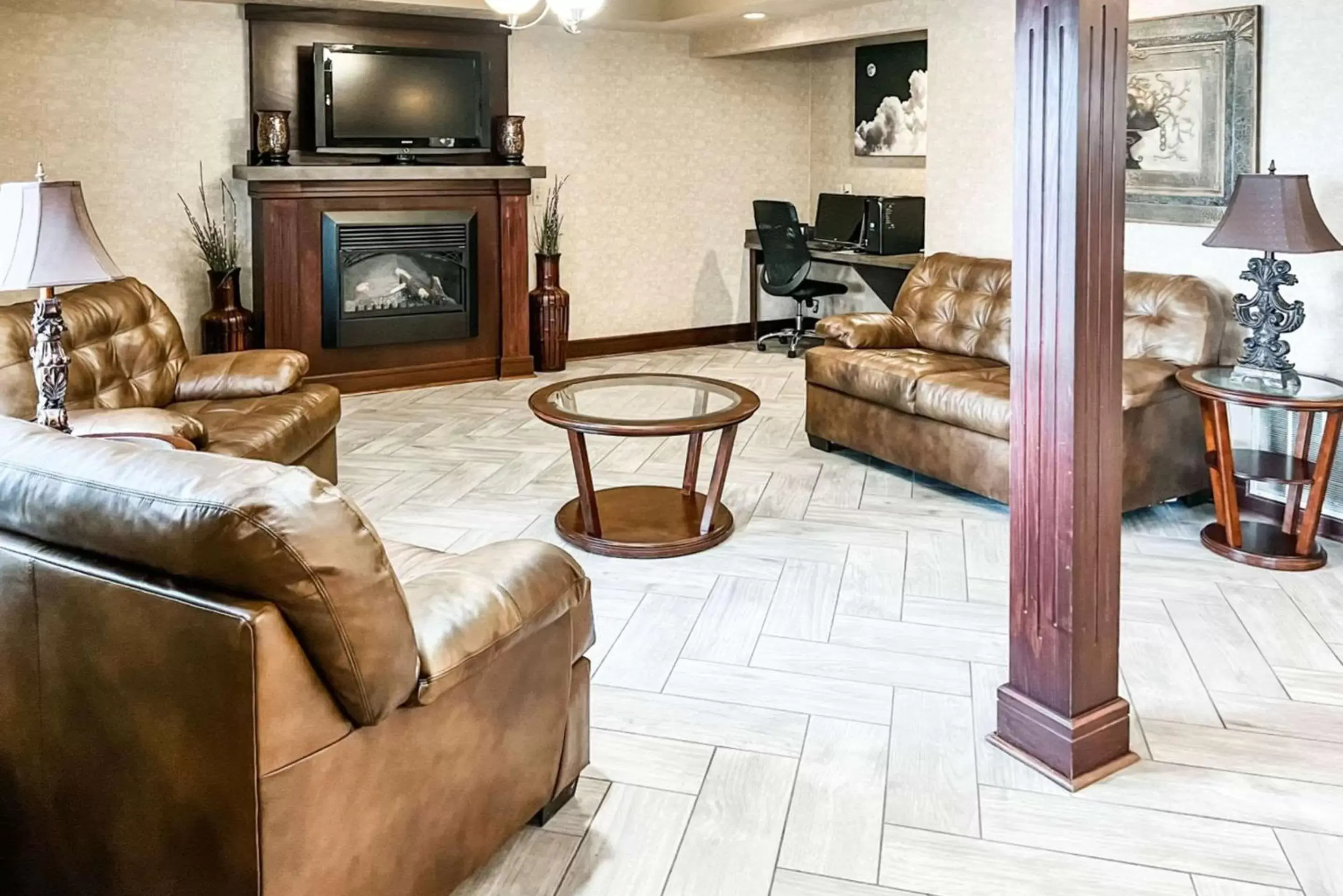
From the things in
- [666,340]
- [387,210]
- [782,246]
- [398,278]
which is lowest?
[666,340]

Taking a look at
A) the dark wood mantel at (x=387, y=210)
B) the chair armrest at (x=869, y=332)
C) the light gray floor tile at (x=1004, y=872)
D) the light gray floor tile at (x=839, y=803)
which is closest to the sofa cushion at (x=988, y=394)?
the chair armrest at (x=869, y=332)

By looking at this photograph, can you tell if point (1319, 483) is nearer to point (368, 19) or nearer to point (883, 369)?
point (883, 369)

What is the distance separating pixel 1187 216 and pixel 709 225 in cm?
429

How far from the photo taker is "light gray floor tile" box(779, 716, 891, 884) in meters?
2.17

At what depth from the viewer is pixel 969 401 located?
4.36 m

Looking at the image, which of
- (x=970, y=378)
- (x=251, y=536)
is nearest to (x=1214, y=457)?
(x=970, y=378)

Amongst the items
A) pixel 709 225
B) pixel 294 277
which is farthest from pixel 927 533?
pixel 709 225

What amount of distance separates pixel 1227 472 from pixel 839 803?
7.27 ft

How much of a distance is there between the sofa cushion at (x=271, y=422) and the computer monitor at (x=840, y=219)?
4229 mm

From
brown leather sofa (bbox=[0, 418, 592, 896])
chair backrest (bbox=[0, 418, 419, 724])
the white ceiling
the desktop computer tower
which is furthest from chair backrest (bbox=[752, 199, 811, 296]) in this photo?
chair backrest (bbox=[0, 418, 419, 724])

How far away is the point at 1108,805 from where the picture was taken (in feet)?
7.69

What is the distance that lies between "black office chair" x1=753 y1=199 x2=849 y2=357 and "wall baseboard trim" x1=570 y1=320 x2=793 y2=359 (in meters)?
0.73

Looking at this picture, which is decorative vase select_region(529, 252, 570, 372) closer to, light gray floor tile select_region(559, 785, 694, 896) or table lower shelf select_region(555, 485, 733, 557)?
table lower shelf select_region(555, 485, 733, 557)

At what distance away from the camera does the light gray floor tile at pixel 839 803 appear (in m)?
2.17
